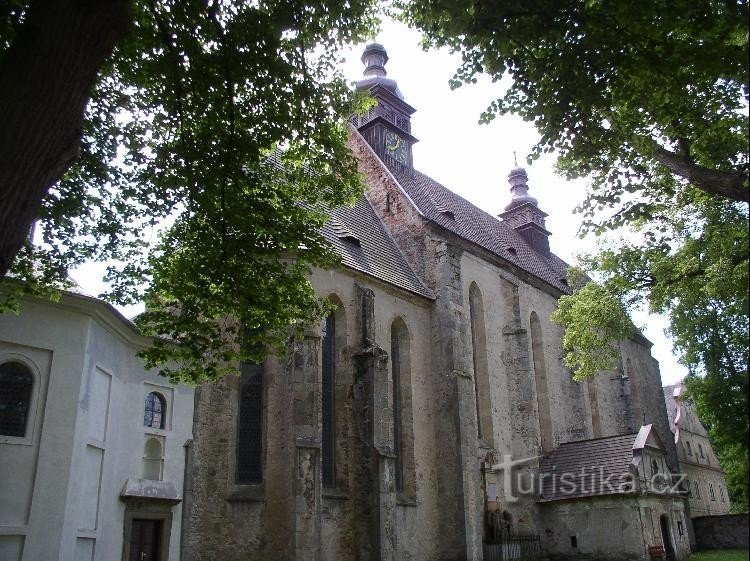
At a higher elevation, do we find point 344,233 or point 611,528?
point 344,233

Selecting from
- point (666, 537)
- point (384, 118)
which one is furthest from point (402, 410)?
point (384, 118)

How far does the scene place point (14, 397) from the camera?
11.6 m

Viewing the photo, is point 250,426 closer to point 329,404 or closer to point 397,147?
point 329,404

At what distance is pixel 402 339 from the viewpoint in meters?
19.5

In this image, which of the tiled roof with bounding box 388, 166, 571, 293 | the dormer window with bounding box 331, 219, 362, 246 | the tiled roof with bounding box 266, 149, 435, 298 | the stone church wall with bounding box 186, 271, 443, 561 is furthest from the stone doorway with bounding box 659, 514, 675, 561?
the dormer window with bounding box 331, 219, 362, 246

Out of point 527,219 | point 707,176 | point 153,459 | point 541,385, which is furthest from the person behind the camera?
point 527,219

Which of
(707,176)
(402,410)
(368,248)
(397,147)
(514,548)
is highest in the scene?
(397,147)

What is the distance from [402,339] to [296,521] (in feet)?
22.8

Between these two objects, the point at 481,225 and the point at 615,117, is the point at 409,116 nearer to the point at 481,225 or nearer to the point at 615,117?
the point at 481,225

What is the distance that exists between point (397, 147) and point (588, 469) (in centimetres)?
1356

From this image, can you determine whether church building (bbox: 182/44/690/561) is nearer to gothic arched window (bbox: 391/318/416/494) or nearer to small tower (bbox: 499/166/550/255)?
gothic arched window (bbox: 391/318/416/494)

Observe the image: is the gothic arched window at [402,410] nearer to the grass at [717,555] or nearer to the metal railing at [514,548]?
the metal railing at [514,548]

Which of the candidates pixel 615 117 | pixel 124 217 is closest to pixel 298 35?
pixel 124 217

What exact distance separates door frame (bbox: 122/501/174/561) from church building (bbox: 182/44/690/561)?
0.42 metres
